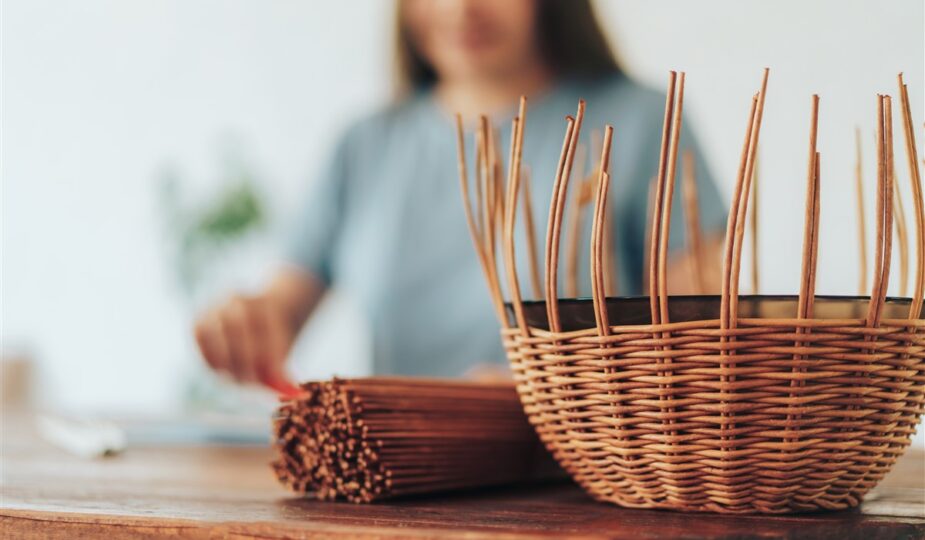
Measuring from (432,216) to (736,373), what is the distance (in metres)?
1.44

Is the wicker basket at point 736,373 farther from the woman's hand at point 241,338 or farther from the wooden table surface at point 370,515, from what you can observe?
the woman's hand at point 241,338

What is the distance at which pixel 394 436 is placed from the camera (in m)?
0.55

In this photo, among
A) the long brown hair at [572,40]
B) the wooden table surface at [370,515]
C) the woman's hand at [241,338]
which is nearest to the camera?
the wooden table surface at [370,515]

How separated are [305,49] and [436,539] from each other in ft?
10.4

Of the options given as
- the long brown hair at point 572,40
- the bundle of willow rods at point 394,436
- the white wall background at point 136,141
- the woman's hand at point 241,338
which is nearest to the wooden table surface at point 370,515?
the bundle of willow rods at point 394,436

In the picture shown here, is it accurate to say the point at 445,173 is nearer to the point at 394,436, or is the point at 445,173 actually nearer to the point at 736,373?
the point at 394,436

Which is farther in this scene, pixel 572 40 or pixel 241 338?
pixel 572 40

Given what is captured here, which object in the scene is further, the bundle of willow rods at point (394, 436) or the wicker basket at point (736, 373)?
the bundle of willow rods at point (394, 436)

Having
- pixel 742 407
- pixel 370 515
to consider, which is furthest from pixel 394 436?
pixel 742 407

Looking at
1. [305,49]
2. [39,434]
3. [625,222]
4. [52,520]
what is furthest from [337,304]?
[52,520]

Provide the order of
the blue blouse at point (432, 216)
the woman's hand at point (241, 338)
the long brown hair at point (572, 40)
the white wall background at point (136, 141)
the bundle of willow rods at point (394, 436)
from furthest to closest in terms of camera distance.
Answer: the white wall background at point (136, 141), the long brown hair at point (572, 40), the blue blouse at point (432, 216), the woman's hand at point (241, 338), the bundle of willow rods at point (394, 436)

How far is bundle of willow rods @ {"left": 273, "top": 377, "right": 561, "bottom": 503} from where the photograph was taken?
551 mm

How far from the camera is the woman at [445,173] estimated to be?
1.65 m

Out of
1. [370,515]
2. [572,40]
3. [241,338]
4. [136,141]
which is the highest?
[136,141]
